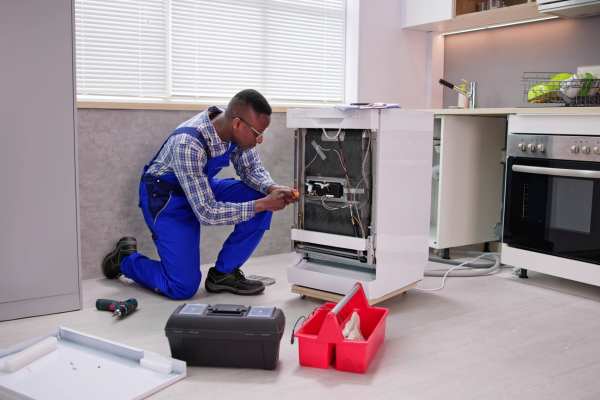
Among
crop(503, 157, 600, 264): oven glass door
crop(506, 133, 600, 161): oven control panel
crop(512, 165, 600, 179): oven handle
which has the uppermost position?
crop(506, 133, 600, 161): oven control panel

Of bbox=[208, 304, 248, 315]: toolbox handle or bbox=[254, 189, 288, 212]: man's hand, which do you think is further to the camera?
bbox=[254, 189, 288, 212]: man's hand

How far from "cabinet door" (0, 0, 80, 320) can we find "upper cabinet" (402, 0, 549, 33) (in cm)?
223

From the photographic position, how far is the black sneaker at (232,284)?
286cm

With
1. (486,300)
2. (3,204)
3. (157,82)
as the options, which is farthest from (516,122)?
(3,204)

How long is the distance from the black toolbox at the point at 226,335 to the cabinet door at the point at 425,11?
2468 mm

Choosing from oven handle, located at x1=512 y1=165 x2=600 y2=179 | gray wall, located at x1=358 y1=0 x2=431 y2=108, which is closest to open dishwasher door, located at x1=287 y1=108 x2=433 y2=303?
oven handle, located at x1=512 y1=165 x2=600 y2=179

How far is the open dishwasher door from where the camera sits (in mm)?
2535

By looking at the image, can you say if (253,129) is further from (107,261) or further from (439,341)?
(439,341)

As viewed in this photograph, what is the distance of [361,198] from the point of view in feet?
8.45

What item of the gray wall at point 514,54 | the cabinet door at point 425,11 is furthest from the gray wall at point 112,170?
the gray wall at point 514,54

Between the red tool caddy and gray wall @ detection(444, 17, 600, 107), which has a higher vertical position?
gray wall @ detection(444, 17, 600, 107)

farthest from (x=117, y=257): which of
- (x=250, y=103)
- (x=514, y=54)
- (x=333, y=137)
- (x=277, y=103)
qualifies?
(x=514, y=54)

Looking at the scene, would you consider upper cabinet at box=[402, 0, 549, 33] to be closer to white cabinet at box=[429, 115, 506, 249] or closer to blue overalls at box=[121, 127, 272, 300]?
white cabinet at box=[429, 115, 506, 249]

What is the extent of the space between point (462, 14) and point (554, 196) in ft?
4.49
